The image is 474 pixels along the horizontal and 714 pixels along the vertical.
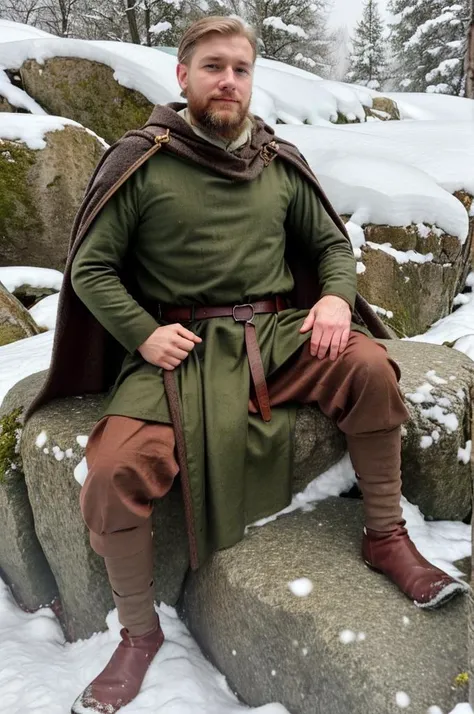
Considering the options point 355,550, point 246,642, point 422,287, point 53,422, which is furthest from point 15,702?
point 422,287

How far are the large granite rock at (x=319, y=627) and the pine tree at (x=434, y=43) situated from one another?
1848 cm

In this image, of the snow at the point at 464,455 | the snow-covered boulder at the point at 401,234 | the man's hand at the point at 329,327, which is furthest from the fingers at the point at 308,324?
the snow-covered boulder at the point at 401,234

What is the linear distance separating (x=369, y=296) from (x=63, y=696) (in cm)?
353

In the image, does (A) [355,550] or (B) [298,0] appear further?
(B) [298,0]

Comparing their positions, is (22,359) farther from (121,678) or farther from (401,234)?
(401,234)

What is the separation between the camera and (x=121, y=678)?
166 centimetres

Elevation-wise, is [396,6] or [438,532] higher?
[396,6]

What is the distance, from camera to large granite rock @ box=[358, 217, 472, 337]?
4430 mm

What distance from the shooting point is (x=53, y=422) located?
2.14 meters

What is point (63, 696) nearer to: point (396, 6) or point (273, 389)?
point (273, 389)

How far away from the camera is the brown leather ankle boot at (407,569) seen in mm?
1535

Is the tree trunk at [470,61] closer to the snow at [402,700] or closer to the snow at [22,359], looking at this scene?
the snow at [22,359]

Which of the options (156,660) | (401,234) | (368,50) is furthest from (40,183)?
(368,50)

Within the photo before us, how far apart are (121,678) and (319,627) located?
25.7 inches
